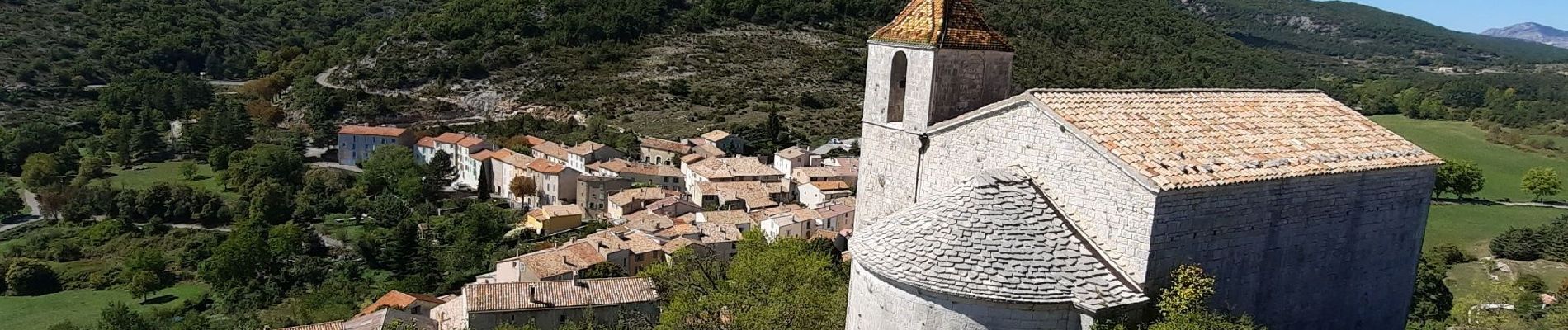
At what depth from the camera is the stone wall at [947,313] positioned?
1198 cm

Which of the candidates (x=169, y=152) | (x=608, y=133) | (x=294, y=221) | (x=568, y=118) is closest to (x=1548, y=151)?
(x=608, y=133)

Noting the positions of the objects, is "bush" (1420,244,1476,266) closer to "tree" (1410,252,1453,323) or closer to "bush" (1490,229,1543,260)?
Result: "bush" (1490,229,1543,260)

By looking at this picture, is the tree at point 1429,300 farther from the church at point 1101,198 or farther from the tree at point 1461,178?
the tree at point 1461,178

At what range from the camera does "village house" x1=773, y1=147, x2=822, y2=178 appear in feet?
238

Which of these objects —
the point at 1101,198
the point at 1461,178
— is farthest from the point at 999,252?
the point at 1461,178

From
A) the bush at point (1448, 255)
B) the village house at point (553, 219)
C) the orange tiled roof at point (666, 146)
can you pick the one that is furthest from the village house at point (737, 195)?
the bush at point (1448, 255)

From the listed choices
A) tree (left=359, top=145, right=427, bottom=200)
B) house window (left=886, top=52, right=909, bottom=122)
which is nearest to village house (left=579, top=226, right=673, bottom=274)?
tree (left=359, top=145, right=427, bottom=200)

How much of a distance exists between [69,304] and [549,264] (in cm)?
2884

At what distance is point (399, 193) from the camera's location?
240 ft

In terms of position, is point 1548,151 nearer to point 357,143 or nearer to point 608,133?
point 608,133

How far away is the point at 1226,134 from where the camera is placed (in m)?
13.8

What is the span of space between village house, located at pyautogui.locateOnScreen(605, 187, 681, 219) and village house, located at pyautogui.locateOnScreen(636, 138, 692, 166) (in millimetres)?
11328

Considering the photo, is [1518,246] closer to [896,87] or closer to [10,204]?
[896,87]

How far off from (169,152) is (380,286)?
156 feet
